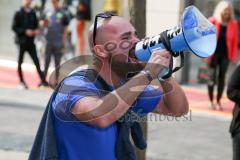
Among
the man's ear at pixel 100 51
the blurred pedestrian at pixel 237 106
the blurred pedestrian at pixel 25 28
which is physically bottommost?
the blurred pedestrian at pixel 25 28

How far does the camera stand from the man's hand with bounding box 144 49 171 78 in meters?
2.40

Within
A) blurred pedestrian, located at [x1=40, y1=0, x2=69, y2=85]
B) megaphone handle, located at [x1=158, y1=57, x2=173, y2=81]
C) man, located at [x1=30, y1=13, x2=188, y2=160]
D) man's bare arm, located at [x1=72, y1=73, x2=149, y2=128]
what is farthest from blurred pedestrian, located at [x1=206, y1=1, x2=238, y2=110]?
man's bare arm, located at [x1=72, y1=73, x2=149, y2=128]

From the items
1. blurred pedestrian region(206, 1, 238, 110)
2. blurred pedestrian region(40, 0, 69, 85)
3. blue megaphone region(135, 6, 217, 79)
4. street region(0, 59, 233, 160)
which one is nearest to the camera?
blue megaphone region(135, 6, 217, 79)

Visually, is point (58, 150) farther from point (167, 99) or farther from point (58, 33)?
point (58, 33)

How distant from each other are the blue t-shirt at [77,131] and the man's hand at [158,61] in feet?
0.74

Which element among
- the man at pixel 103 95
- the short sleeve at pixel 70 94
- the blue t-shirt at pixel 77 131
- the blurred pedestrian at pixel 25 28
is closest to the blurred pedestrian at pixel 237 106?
the man at pixel 103 95

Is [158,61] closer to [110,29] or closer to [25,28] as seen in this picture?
[110,29]

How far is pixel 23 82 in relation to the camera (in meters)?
11.4

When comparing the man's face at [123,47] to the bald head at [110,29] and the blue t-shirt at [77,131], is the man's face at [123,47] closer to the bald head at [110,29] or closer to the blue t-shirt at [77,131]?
the bald head at [110,29]

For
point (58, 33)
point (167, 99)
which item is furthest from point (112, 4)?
point (167, 99)

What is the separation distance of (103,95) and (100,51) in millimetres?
188

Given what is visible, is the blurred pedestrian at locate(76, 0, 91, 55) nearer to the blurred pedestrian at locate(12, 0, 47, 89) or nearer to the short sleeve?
the blurred pedestrian at locate(12, 0, 47, 89)

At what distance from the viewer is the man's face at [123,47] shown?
2.55m

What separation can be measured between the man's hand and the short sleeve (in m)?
0.26
